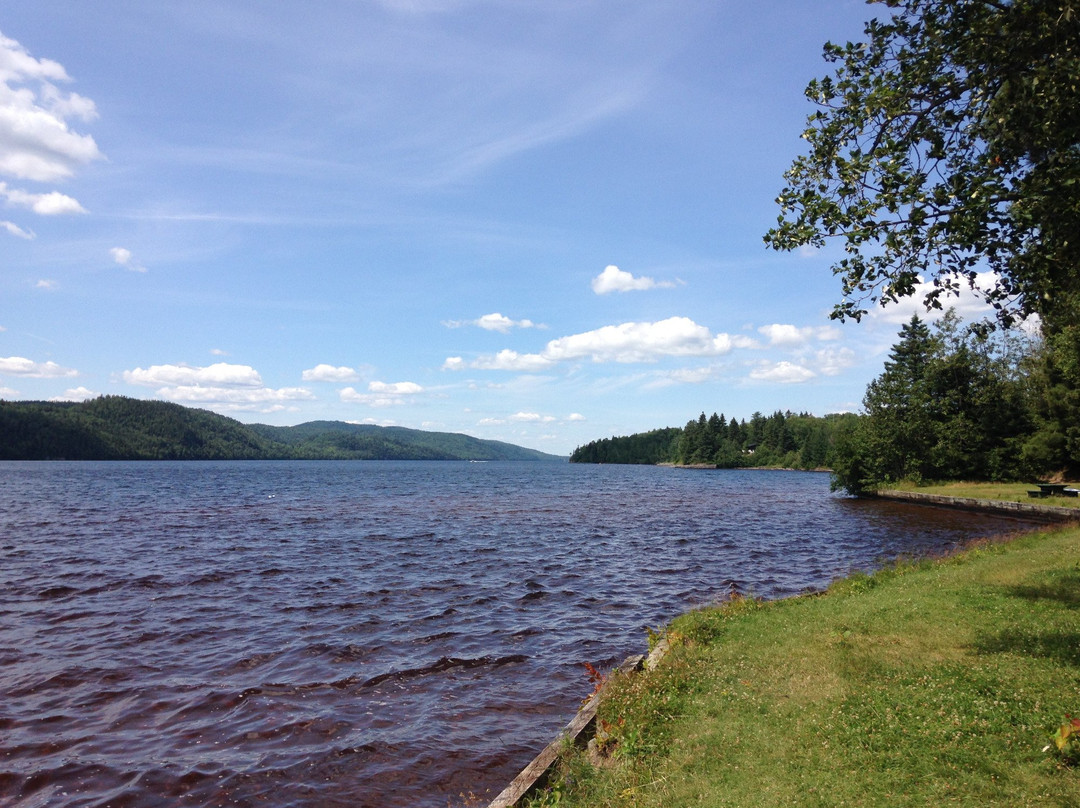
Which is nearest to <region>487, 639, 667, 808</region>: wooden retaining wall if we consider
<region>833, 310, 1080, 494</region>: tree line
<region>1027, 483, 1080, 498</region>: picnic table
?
<region>1027, 483, 1080, 498</region>: picnic table

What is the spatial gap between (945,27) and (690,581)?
59.9 ft

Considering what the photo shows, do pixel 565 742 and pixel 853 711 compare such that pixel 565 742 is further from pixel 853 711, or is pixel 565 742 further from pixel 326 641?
pixel 326 641

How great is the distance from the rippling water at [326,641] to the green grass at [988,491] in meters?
4.81

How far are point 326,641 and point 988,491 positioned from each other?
57.2 meters

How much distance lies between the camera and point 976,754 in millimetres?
6543

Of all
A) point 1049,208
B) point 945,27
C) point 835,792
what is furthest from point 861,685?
point 945,27

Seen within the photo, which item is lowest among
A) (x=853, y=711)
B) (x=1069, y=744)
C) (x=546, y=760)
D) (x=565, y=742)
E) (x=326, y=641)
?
(x=326, y=641)

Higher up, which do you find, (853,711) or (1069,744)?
(1069,744)

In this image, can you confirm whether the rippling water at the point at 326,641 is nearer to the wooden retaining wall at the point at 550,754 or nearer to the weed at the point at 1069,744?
the wooden retaining wall at the point at 550,754

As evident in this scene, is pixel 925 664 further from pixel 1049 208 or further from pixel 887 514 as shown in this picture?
pixel 887 514

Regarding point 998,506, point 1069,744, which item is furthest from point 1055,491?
point 1069,744

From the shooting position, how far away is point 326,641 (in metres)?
15.7

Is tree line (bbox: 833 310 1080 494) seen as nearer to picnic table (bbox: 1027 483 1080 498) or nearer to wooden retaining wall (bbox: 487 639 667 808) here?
picnic table (bbox: 1027 483 1080 498)

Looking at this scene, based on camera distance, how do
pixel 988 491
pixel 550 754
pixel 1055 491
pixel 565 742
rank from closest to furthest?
pixel 550 754, pixel 565 742, pixel 1055 491, pixel 988 491
